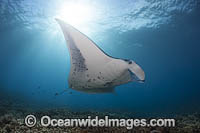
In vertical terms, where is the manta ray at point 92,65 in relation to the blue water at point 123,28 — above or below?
below

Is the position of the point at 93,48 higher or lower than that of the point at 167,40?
lower

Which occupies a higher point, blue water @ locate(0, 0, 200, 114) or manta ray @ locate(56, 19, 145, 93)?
blue water @ locate(0, 0, 200, 114)

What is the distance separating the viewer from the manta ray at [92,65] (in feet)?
13.4

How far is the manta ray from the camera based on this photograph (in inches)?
161

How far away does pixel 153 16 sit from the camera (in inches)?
811

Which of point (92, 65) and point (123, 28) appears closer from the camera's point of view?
point (92, 65)

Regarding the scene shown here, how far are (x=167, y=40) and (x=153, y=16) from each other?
10465 mm

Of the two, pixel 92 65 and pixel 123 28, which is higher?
pixel 123 28

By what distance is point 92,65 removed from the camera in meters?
4.48

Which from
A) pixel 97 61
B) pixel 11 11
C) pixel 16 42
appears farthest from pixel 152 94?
pixel 97 61

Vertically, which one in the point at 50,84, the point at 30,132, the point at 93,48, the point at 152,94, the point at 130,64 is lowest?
the point at 30,132

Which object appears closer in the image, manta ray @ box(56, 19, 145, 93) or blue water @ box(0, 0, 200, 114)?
manta ray @ box(56, 19, 145, 93)

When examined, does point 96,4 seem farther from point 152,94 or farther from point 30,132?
point 152,94

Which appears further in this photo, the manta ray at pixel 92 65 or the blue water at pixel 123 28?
the blue water at pixel 123 28
